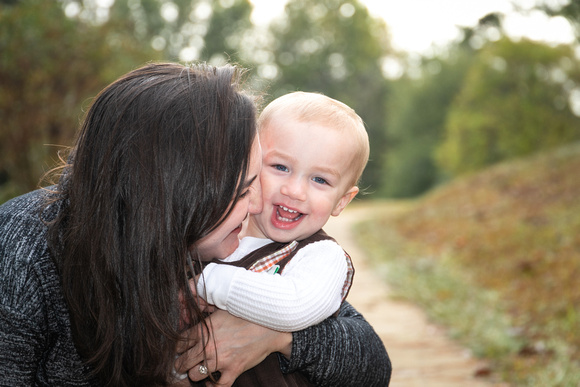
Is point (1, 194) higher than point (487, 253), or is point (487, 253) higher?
point (1, 194)

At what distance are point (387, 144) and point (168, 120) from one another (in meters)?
35.1

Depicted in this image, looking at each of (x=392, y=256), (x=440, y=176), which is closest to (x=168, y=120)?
(x=392, y=256)

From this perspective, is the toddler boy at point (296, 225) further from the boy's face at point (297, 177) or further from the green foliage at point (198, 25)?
the green foliage at point (198, 25)

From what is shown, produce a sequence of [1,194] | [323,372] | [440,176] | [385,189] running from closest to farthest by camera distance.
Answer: [323,372] < [1,194] < [440,176] < [385,189]

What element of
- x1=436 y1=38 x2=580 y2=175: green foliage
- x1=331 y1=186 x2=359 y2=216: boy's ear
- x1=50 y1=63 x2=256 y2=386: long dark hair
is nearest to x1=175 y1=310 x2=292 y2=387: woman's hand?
x1=50 y1=63 x2=256 y2=386: long dark hair

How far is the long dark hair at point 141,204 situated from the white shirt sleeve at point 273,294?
167mm

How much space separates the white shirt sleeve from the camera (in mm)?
1720

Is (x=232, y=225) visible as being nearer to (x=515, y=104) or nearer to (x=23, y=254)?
(x=23, y=254)

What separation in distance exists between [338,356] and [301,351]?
13cm

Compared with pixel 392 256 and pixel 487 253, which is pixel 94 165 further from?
pixel 392 256

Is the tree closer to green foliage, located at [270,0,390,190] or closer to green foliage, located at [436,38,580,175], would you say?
green foliage, located at [436,38,580,175]

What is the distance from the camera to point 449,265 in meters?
7.71

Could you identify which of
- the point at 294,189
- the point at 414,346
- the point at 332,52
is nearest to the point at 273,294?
the point at 294,189

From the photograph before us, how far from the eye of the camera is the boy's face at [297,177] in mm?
2084
